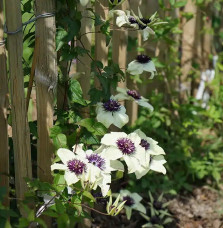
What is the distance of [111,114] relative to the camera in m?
1.80

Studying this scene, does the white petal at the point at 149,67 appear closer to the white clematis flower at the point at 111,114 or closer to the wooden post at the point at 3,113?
the white clematis flower at the point at 111,114

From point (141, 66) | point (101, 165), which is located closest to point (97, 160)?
point (101, 165)

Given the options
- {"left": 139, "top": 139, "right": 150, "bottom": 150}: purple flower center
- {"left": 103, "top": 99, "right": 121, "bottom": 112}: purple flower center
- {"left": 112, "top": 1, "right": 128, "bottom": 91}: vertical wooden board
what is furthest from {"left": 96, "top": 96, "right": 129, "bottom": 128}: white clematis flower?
{"left": 112, "top": 1, "right": 128, "bottom": 91}: vertical wooden board

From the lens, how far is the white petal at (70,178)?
158 centimetres

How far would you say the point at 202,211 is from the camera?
2.57 meters

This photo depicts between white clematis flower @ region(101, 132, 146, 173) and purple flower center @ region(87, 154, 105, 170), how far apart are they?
1.1 inches

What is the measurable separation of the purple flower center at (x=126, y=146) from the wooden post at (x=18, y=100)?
1.18 feet

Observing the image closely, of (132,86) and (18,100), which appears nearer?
(18,100)

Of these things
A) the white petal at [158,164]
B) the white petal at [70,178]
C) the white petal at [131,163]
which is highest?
the white petal at [131,163]

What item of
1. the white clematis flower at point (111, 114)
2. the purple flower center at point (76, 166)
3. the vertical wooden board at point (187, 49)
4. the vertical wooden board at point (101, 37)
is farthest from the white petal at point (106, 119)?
the vertical wooden board at point (187, 49)

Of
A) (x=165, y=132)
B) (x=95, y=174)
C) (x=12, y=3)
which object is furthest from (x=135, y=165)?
(x=165, y=132)

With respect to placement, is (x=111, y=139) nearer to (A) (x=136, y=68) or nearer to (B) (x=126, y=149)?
(B) (x=126, y=149)

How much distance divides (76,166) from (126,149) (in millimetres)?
208

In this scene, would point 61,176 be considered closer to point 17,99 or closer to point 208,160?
point 17,99
